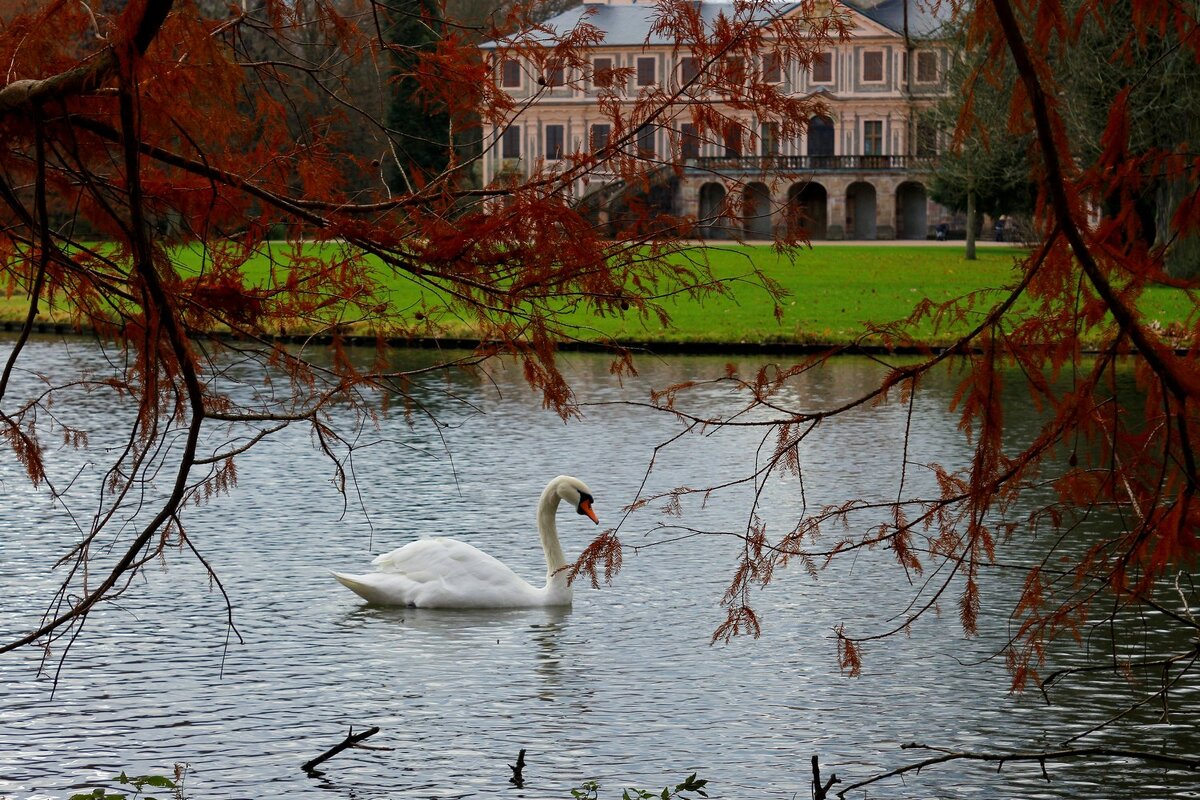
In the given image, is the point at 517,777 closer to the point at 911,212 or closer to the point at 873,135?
the point at 911,212

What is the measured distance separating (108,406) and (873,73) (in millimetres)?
55442

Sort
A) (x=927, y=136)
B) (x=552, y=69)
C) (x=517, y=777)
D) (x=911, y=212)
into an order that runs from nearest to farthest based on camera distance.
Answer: (x=552, y=69), (x=517, y=777), (x=927, y=136), (x=911, y=212)

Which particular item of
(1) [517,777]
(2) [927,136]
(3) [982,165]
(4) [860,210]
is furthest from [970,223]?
(1) [517,777]

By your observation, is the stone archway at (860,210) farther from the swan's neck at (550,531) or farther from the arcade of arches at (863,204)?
the swan's neck at (550,531)

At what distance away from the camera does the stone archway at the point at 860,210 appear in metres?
68.9

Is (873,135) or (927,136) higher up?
(873,135)

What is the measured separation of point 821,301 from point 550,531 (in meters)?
20.9

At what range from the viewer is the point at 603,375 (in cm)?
2203

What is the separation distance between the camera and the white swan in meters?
9.73

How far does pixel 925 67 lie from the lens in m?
63.8

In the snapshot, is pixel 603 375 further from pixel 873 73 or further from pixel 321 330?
pixel 873 73

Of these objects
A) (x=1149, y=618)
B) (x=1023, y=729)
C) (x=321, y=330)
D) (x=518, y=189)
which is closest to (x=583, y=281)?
(x=518, y=189)

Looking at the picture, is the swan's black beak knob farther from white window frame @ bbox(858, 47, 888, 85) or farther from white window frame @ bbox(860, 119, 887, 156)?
white window frame @ bbox(860, 119, 887, 156)

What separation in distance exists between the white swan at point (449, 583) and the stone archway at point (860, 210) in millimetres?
60335
